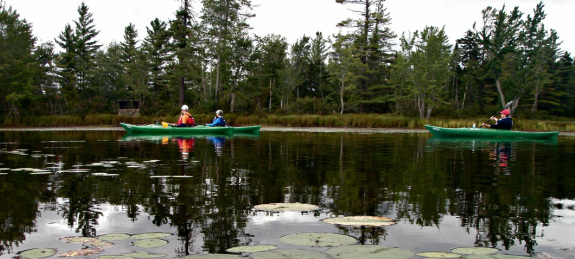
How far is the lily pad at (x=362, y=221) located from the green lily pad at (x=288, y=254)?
99 centimetres

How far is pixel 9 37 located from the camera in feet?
113

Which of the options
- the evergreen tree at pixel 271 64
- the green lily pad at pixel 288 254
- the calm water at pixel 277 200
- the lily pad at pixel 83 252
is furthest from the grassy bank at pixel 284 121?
the lily pad at pixel 83 252

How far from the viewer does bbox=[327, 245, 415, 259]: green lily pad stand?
3.19 metres

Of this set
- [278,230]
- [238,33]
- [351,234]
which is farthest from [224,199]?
[238,33]

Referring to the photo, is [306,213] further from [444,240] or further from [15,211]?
[15,211]

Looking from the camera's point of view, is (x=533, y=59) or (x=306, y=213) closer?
(x=306, y=213)

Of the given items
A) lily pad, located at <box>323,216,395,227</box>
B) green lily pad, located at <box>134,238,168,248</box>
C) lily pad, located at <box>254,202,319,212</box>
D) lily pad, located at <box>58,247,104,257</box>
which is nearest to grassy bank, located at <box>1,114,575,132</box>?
lily pad, located at <box>254,202,319,212</box>

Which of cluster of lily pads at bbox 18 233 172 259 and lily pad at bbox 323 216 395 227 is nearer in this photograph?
cluster of lily pads at bbox 18 233 172 259

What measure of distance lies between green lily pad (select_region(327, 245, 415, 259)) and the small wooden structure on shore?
36.7 meters

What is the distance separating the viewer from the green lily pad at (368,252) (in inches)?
126

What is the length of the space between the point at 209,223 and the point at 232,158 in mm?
6360

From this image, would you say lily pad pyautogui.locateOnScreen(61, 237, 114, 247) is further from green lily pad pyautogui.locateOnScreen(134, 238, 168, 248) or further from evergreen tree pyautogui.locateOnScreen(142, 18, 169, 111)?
evergreen tree pyautogui.locateOnScreen(142, 18, 169, 111)

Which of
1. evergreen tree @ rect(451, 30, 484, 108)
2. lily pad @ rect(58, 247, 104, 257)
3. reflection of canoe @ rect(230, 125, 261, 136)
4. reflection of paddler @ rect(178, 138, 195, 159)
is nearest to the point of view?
lily pad @ rect(58, 247, 104, 257)

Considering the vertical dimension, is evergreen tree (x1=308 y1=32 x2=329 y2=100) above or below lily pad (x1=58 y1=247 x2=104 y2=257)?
above
